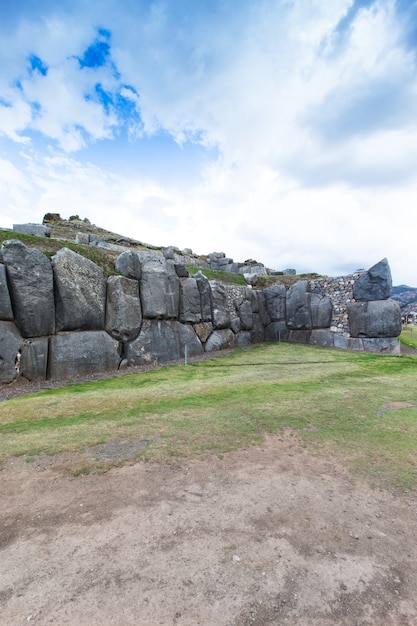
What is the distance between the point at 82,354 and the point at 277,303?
12136 millimetres

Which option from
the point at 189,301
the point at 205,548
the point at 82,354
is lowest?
the point at 205,548

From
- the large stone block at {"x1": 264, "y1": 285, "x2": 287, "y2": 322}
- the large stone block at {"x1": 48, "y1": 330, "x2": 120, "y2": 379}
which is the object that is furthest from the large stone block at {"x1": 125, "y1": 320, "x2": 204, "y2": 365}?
the large stone block at {"x1": 264, "y1": 285, "x2": 287, "y2": 322}

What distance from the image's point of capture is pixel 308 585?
2305mm

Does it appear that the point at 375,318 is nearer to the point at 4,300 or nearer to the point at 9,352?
the point at 9,352

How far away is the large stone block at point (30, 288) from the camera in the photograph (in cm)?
859

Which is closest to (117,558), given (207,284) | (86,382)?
(86,382)

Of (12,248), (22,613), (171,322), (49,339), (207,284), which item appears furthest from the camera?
(207,284)

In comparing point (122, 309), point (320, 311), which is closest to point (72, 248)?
point (122, 309)

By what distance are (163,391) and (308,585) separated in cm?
578

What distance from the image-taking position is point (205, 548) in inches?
104

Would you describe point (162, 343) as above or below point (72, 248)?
below

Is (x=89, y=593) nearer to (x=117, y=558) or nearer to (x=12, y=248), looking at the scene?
(x=117, y=558)

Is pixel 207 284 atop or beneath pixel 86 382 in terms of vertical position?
atop

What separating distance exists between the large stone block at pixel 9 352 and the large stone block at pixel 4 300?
22 cm
